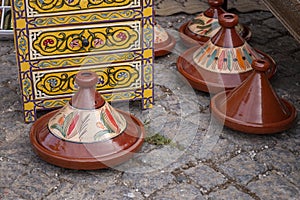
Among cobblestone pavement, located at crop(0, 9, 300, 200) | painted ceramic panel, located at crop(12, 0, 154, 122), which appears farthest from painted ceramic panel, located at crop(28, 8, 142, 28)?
cobblestone pavement, located at crop(0, 9, 300, 200)

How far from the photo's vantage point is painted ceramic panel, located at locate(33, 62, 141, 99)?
3.19m

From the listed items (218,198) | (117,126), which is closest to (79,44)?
(117,126)

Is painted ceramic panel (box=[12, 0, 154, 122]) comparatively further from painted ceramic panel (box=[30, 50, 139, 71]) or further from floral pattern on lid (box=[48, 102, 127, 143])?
floral pattern on lid (box=[48, 102, 127, 143])

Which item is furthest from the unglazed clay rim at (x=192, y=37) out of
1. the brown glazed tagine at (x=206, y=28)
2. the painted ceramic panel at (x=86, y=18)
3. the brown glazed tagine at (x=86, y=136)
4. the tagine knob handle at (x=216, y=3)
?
the brown glazed tagine at (x=86, y=136)

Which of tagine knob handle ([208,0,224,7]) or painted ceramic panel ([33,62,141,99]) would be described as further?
tagine knob handle ([208,0,224,7])

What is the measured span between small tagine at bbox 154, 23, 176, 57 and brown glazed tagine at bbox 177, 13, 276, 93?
402mm

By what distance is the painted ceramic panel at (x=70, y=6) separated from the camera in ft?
9.80

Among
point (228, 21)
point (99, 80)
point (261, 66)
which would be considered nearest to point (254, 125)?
point (261, 66)

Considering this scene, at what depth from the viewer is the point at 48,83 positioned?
10.5ft

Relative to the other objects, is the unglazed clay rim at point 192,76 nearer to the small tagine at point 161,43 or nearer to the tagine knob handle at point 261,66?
the small tagine at point 161,43

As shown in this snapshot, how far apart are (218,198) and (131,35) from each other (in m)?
0.98

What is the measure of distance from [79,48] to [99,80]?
0.23 m

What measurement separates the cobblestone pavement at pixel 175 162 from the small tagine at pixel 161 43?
35 cm

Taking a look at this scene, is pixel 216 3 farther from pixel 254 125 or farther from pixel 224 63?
pixel 254 125
